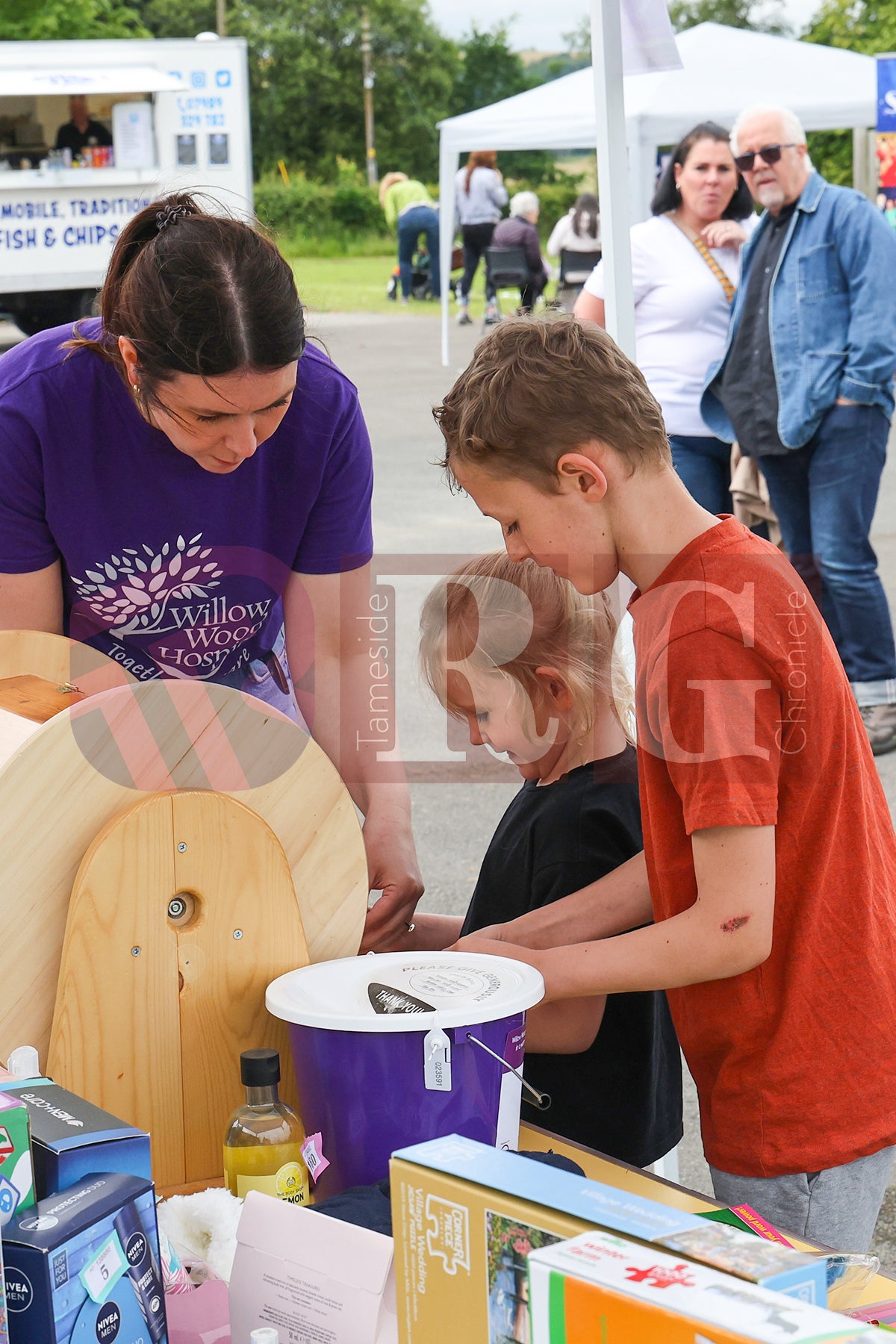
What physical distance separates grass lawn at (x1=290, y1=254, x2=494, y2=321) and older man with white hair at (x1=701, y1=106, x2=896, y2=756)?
8222 mm

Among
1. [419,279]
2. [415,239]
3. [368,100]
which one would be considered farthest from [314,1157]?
[368,100]

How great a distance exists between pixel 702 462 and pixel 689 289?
0.53 meters

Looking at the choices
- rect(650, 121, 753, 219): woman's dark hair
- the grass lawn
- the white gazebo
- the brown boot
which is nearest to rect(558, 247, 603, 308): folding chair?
the grass lawn

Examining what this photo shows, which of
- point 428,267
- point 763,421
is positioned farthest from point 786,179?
point 428,267

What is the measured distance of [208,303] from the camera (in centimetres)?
134

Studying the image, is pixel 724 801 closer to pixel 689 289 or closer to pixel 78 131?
pixel 689 289

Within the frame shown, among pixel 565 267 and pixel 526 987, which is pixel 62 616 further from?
pixel 565 267

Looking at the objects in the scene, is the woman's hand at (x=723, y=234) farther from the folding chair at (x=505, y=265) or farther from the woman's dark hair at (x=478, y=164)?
the woman's dark hair at (x=478, y=164)

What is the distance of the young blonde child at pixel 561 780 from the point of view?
143cm

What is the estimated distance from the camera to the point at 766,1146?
4.22ft

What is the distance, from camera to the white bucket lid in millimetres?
1027

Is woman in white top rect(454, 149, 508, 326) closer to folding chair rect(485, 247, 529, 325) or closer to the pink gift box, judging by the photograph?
folding chair rect(485, 247, 529, 325)

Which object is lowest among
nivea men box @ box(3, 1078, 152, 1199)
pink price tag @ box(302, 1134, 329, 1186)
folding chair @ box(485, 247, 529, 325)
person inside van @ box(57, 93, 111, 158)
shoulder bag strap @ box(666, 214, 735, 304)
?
pink price tag @ box(302, 1134, 329, 1186)

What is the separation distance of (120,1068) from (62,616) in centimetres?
70
